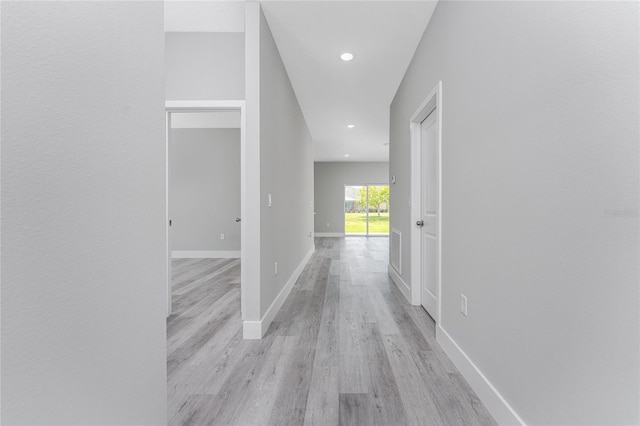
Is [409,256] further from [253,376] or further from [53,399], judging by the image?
[53,399]

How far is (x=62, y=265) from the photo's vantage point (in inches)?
24.5

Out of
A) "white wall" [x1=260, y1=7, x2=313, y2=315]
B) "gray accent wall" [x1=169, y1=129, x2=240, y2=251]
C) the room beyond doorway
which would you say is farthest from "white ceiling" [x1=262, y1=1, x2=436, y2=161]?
the room beyond doorway

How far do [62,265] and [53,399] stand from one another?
0.27 metres

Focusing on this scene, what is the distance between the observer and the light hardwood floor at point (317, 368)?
1.39 m

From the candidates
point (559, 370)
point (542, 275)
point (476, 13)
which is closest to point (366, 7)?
point (476, 13)

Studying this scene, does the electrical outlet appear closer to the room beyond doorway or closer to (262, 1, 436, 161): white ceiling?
(262, 1, 436, 161): white ceiling

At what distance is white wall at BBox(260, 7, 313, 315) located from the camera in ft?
7.84

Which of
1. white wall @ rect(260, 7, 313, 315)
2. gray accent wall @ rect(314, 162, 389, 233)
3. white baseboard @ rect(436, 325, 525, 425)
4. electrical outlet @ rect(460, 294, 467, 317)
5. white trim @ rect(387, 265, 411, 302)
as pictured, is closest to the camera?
white baseboard @ rect(436, 325, 525, 425)

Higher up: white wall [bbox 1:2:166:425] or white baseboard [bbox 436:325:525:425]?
white wall [bbox 1:2:166:425]

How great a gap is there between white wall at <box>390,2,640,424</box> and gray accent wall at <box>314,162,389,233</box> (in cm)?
842

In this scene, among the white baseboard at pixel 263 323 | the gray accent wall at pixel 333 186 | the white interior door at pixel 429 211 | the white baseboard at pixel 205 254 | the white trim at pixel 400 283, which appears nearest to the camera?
the white baseboard at pixel 263 323

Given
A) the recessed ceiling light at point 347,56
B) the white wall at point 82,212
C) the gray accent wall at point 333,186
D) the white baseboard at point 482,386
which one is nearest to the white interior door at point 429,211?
the white baseboard at point 482,386

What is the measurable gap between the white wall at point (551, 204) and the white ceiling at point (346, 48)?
0.82 meters

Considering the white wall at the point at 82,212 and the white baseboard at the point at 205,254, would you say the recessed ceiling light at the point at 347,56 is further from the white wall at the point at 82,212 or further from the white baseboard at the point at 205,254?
the white baseboard at the point at 205,254
